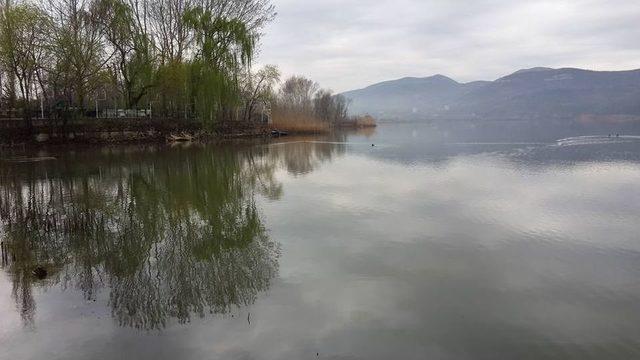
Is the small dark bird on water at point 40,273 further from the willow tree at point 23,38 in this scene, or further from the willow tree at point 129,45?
the willow tree at point 129,45

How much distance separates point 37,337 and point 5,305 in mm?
1546

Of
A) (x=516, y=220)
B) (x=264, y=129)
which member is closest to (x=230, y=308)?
(x=516, y=220)

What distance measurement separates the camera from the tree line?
116 feet

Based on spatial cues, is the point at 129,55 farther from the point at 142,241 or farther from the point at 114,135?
the point at 142,241

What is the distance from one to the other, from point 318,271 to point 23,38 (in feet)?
115

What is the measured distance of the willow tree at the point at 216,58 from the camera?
4306cm

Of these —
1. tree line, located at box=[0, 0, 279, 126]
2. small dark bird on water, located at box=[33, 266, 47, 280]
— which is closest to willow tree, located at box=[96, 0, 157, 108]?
tree line, located at box=[0, 0, 279, 126]

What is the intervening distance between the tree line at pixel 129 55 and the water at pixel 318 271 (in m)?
19.8

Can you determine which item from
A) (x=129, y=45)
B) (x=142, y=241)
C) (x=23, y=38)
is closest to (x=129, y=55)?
(x=129, y=45)

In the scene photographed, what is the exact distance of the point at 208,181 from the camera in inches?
824

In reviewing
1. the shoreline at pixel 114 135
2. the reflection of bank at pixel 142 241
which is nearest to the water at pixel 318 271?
the reflection of bank at pixel 142 241

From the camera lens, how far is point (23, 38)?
34562 millimetres

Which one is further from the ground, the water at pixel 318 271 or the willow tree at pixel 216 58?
the willow tree at pixel 216 58

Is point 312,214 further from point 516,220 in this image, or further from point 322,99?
point 322,99
